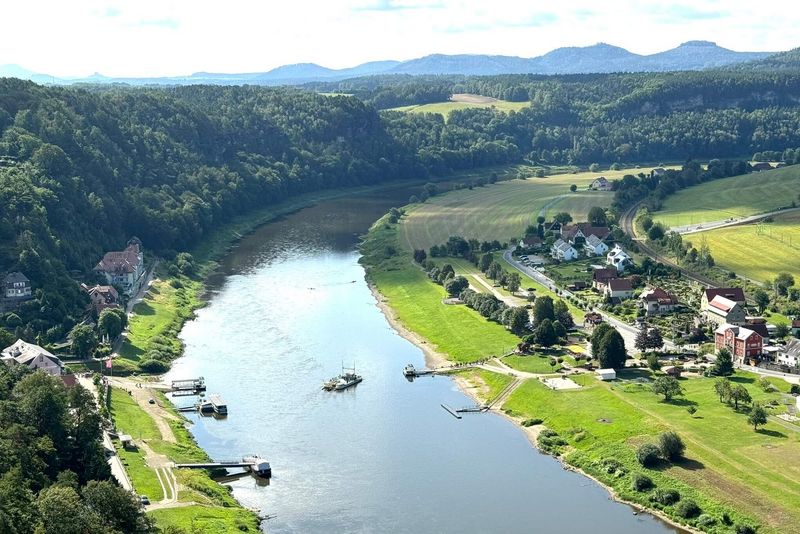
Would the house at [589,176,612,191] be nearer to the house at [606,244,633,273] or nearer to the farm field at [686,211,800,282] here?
the farm field at [686,211,800,282]

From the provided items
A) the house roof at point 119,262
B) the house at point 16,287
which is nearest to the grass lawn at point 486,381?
the house at point 16,287

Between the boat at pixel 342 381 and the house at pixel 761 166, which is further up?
the house at pixel 761 166

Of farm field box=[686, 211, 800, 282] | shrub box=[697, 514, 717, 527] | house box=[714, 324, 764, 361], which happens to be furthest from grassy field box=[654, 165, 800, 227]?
shrub box=[697, 514, 717, 527]

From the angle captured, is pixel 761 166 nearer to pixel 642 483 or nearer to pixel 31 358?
pixel 642 483

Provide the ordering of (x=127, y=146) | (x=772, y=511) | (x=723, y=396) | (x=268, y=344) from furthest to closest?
(x=127, y=146) < (x=268, y=344) < (x=723, y=396) < (x=772, y=511)

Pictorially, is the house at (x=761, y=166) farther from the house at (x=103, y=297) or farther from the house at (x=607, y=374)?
the house at (x=103, y=297)

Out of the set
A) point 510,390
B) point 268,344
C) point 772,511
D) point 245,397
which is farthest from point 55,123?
point 772,511

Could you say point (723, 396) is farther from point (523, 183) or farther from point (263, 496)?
point (523, 183)
